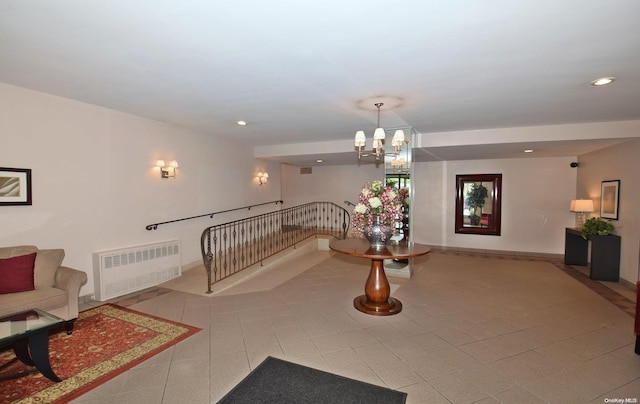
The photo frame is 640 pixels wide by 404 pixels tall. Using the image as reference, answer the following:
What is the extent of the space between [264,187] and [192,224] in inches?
100

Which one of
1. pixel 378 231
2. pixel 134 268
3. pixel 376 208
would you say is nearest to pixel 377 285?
pixel 378 231

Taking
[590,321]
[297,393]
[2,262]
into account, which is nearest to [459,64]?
[297,393]

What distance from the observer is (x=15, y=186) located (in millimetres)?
3377

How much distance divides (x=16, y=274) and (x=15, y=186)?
1.08 m

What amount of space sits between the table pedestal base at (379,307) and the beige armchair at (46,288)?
336 cm

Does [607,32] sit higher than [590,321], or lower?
higher

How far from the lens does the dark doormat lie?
222cm

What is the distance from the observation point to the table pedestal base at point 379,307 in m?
3.79

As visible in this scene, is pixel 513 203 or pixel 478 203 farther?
pixel 478 203

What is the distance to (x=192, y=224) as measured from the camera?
5711 millimetres

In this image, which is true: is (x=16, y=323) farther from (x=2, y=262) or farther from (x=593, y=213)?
(x=593, y=213)

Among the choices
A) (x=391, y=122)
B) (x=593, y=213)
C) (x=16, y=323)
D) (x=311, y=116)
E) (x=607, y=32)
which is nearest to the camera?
(x=607, y=32)

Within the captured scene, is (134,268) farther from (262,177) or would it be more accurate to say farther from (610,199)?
(610,199)

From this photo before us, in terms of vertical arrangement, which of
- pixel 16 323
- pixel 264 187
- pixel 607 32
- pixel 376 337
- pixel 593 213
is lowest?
pixel 376 337
